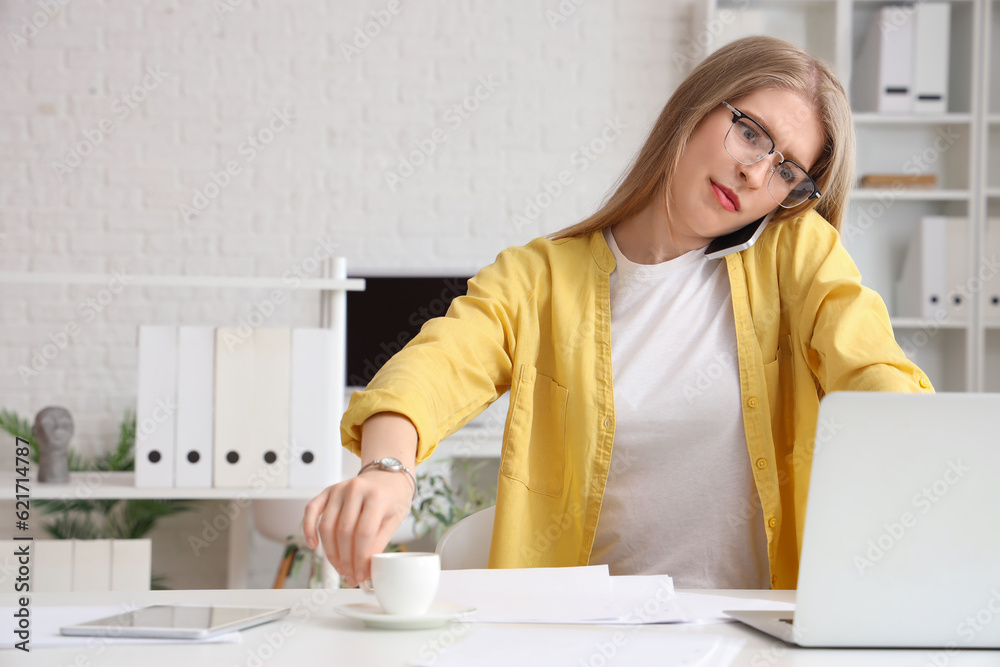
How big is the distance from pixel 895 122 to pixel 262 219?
2416 mm

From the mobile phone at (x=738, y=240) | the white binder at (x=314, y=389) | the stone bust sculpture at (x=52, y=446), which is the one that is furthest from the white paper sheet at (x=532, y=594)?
the stone bust sculpture at (x=52, y=446)

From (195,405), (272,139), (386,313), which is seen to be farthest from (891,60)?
(195,405)

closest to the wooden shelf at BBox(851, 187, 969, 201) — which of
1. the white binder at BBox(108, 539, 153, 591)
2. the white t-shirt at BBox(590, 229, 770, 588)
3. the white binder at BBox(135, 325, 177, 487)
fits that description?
the white t-shirt at BBox(590, 229, 770, 588)

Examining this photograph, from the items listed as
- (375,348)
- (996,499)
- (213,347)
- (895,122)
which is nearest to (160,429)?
(213,347)

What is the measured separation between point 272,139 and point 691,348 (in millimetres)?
2553

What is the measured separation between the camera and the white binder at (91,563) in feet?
6.95

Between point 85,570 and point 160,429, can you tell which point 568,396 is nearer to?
point 160,429

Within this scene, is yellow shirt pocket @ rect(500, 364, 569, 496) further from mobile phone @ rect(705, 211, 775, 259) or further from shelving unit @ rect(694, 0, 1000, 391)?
shelving unit @ rect(694, 0, 1000, 391)

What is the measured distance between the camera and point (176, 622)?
0.71 m

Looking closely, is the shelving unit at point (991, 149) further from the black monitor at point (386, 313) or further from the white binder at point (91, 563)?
the white binder at point (91, 563)

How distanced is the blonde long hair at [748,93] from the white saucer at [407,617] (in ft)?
2.41

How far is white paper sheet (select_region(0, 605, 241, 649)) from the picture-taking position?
0.67 meters

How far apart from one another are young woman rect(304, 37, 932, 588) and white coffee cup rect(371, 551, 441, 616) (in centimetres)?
38

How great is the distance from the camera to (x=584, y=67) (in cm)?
349
